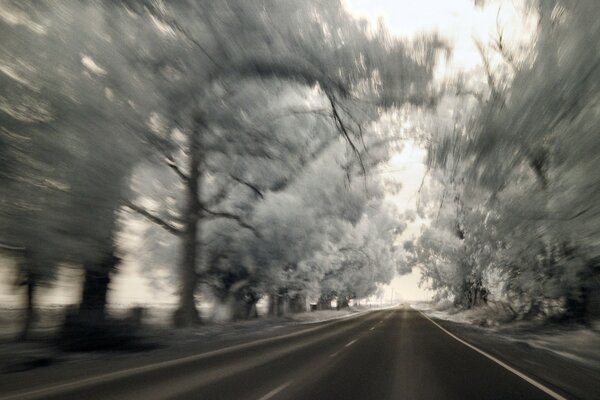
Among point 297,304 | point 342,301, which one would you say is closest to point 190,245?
point 297,304

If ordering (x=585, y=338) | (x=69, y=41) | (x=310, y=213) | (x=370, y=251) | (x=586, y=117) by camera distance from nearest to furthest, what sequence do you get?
(x=586, y=117) < (x=69, y=41) < (x=585, y=338) < (x=310, y=213) < (x=370, y=251)

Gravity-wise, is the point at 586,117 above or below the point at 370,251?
below

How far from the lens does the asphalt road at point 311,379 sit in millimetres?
8070

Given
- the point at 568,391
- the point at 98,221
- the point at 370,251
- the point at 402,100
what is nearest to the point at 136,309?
the point at 98,221

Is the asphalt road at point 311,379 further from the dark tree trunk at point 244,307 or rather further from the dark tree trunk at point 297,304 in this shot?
the dark tree trunk at point 297,304

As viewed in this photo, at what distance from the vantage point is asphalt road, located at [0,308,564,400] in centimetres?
807

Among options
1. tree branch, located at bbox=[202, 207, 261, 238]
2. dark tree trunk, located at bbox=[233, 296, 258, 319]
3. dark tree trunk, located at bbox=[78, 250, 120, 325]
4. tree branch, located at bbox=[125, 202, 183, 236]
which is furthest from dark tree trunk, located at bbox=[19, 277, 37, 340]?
dark tree trunk, located at bbox=[233, 296, 258, 319]

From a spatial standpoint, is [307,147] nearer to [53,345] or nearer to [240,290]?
[53,345]

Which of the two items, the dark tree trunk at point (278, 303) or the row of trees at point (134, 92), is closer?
the row of trees at point (134, 92)

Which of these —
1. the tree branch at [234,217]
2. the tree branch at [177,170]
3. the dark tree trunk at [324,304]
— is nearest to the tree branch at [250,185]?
the tree branch at [234,217]

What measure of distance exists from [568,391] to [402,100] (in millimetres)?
7777

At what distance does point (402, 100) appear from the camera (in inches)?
531

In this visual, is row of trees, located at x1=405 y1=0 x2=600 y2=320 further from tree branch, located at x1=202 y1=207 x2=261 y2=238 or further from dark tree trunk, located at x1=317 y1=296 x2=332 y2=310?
dark tree trunk, located at x1=317 y1=296 x2=332 y2=310

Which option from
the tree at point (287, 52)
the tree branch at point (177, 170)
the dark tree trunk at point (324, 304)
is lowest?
the dark tree trunk at point (324, 304)
